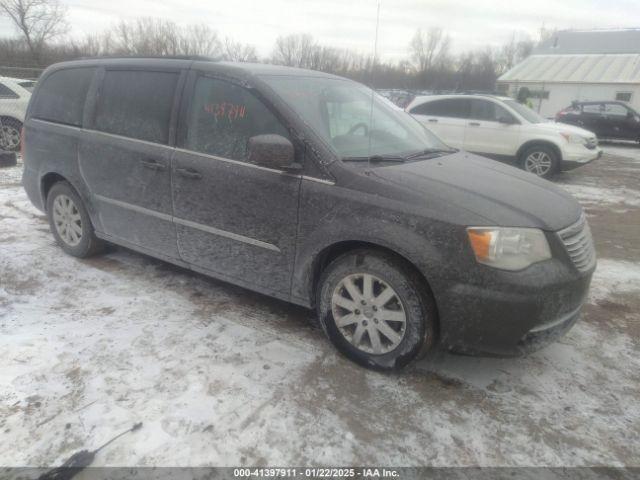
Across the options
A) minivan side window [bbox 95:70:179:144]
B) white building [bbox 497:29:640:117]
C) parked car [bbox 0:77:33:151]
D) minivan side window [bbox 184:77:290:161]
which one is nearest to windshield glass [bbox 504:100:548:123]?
minivan side window [bbox 184:77:290:161]

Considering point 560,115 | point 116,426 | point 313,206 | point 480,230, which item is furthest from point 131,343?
point 560,115

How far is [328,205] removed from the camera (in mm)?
2727

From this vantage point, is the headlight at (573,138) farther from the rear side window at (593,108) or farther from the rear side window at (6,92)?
the rear side window at (6,92)

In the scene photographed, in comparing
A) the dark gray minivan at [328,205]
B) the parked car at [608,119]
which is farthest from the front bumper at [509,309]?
the parked car at [608,119]

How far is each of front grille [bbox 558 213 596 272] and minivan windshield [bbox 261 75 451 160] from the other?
110 centimetres

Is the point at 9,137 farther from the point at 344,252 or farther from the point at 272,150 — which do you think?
the point at 344,252

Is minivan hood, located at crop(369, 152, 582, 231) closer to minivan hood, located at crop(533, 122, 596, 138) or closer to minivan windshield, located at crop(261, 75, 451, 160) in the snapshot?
minivan windshield, located at crop(261, 75, 451, 160)

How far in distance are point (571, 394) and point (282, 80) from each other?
2644mm

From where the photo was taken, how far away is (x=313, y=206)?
2.77 metres

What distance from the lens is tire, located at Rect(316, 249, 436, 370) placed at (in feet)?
8.43

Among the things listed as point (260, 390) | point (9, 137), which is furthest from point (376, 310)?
point (9, 137)

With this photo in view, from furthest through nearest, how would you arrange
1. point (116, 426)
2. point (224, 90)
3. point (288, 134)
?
point (224, 90) < point (288, 134) < point (116, 426)

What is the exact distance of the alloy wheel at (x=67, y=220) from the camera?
4219mm

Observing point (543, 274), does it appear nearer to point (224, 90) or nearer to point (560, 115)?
point (224, 90)
